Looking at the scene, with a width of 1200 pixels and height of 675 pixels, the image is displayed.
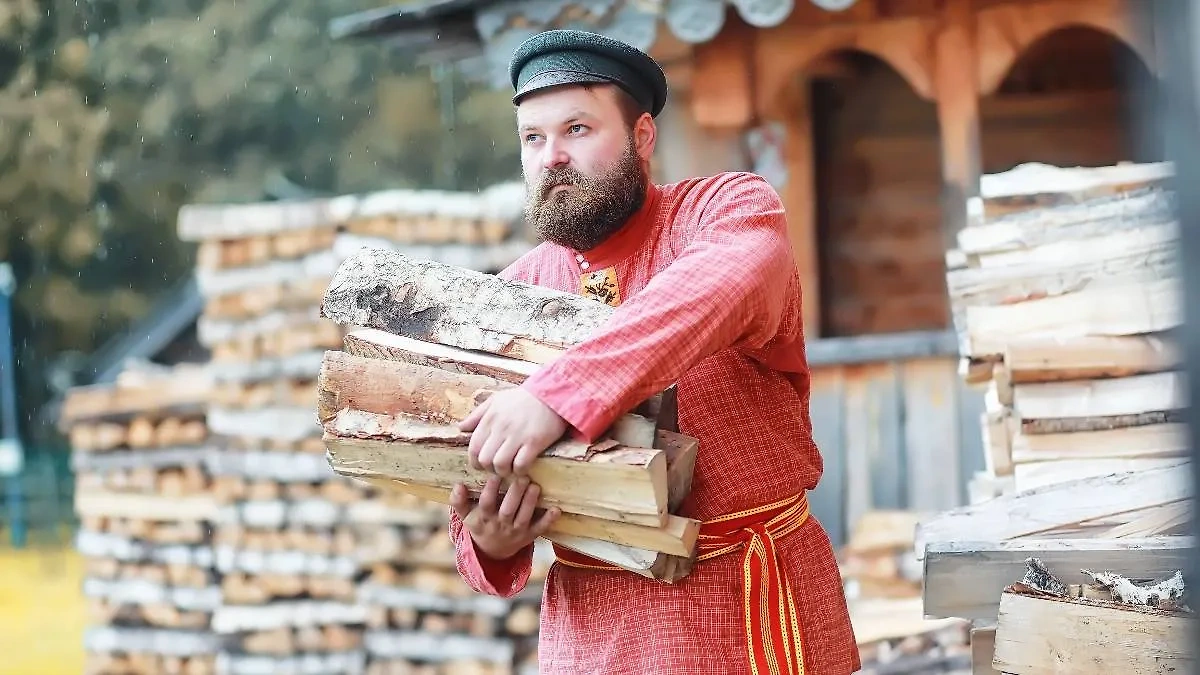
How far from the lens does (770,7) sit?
6.09 m

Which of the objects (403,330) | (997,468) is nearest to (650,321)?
(403,330)

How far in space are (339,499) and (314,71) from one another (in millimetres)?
12730

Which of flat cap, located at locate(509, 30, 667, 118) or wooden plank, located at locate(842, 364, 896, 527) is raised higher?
flat cap, located at locate(509, 30, 667, 118)

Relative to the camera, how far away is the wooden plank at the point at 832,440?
6.70m

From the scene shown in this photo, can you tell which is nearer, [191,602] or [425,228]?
[425,228]

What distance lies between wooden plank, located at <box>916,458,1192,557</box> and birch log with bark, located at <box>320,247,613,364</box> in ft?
2.67

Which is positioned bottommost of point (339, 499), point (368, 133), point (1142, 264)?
point (339, 499)

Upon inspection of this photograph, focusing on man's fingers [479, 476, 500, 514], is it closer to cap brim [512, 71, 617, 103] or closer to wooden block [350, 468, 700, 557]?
wooden block [350, 468, 700, 557]

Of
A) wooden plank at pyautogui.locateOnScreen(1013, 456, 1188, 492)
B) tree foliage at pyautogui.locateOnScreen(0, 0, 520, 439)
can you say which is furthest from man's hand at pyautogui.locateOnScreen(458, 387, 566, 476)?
tree foliage at pyautogui.locateOnScreen(0, 0, 520, 439)

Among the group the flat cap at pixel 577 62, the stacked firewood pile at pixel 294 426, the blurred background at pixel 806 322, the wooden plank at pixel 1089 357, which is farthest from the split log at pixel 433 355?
the stacked firewood pile at pixel 294 426

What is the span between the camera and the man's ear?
8.59 feet

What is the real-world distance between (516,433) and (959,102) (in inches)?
191

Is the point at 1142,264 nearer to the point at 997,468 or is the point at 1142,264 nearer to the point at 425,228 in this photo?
the point at 997,468

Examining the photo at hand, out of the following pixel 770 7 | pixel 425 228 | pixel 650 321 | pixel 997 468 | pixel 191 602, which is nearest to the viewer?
pixel 650 321
